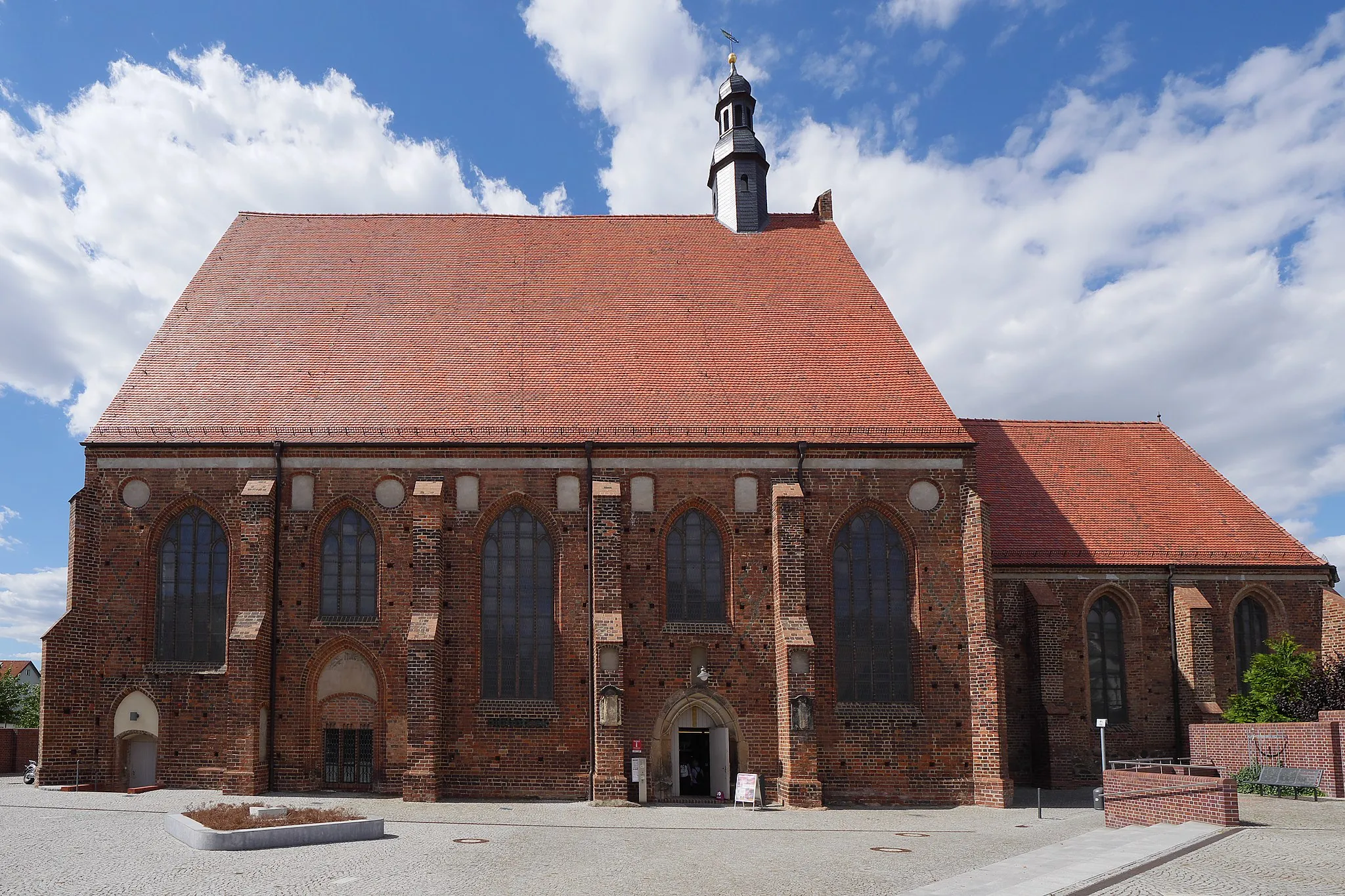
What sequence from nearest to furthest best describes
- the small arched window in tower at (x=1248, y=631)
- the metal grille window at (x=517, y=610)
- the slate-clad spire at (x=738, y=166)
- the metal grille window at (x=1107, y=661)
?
the metal grille window at (x=517, y=610) → the metal grille window at (x=1107, y=661) → the small arched window in tower at (x=1248, y=631) → the slate-clad spire at (x=738, y=166)

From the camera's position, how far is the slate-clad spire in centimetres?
3228

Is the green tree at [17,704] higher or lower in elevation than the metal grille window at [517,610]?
lower

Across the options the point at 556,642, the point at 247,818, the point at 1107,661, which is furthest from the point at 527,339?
the point at 1107,661

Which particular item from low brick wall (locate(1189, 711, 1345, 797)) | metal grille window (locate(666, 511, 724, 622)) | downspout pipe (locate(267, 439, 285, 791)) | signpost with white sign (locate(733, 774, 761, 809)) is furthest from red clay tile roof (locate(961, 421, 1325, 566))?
downspout pipe (locate(267, 439, 285, 791))

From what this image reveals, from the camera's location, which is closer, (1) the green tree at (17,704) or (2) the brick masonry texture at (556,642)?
(2) the brick masonry texture at (556,642)

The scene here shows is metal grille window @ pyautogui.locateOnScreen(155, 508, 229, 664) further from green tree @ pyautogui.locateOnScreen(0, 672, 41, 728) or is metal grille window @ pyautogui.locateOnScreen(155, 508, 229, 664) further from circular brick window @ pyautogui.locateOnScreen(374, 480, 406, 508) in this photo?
green tree @ pyautogui.locateOnScreen(0, 672, 41, 728)

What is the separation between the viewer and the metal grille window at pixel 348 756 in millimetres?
24859

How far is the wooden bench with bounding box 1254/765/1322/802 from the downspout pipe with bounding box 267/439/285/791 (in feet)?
73.3

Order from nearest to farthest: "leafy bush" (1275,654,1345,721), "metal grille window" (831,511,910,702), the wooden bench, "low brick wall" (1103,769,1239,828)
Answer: "low brick wall" (1103,769,1239,828), the wooden bench, "metal grille window" (831,511,910,702), "leafy bush" (1275,654,1345,721)

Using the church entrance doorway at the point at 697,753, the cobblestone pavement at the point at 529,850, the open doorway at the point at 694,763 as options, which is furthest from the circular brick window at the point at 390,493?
the open doorway at the point at 694,763

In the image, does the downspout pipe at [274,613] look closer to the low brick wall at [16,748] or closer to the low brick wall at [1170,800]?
the low brick wall at [16,748]

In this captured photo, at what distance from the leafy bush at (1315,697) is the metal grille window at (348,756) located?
71.3 ft

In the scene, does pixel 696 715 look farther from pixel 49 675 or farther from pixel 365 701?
pixel 49 675

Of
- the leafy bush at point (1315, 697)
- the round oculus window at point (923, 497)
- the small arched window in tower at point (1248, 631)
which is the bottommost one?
the leafy bush at point (1315, 697)
